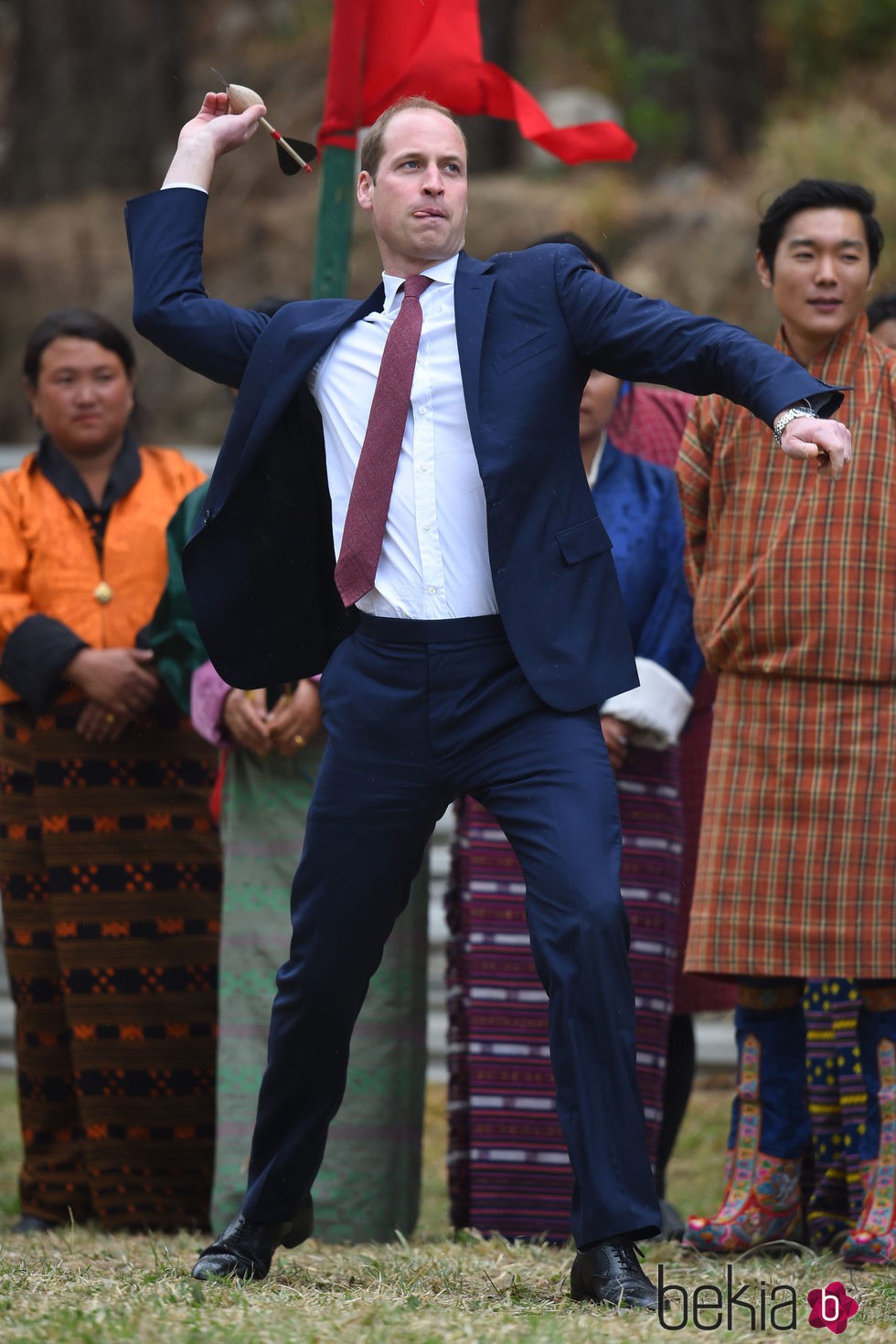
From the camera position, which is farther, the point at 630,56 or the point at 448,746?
the point at 630,56

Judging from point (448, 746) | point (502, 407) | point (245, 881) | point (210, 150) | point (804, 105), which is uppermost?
point (804, 105)

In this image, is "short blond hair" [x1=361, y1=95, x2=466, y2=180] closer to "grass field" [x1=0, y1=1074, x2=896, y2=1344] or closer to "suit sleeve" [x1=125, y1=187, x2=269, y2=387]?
"suit sleeve" [x1=125, y1=187, x2=269, y2=387]

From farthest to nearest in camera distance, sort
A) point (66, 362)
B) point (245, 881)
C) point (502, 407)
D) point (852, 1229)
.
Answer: point (66, 362) < point (245, 881) < point (852, 1229) < point (502, 407)

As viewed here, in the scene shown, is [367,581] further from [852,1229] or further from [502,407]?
[852,1229]

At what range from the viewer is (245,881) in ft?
17.3

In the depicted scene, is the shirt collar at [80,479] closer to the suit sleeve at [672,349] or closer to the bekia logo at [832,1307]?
the suit sleeve at [672,349]

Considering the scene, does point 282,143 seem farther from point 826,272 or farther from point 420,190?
point 826,272

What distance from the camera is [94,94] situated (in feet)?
46.5

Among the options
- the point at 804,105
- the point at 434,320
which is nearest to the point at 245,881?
the point at 434,320

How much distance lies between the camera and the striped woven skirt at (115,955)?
18.1ft

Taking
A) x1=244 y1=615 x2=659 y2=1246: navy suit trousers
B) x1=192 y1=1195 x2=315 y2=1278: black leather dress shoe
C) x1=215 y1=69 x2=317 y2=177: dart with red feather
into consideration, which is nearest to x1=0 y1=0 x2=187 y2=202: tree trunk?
x1=215 y1=69 x2=317 y2=177: dart with red feather

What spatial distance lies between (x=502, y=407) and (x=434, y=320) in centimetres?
24

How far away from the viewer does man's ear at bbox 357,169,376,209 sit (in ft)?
13.1

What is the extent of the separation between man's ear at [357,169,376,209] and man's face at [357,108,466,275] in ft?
0.10
